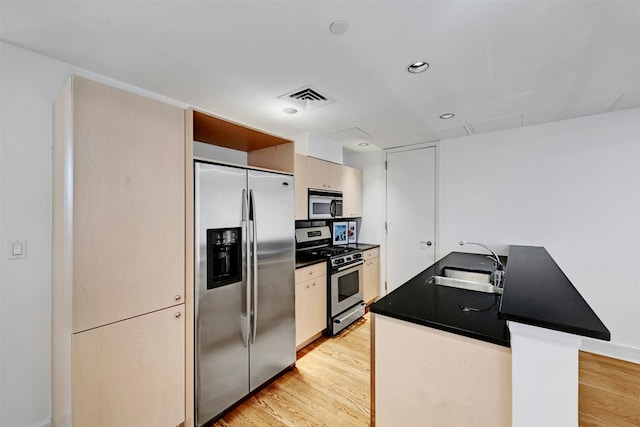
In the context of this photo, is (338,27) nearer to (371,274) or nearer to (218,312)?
(218,312)

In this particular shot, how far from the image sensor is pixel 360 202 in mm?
4441

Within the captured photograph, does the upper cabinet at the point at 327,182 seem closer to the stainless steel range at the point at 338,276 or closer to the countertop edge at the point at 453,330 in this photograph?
the stainless steel range at the point at 338,276

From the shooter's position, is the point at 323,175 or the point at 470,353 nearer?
the point at 470,353

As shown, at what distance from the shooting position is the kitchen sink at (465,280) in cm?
211

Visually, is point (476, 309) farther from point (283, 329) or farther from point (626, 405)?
point (626, 405)

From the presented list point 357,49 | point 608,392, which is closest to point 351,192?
point 357,49

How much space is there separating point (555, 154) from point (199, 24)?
3.67 metres

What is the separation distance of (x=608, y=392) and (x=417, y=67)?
3016 mm

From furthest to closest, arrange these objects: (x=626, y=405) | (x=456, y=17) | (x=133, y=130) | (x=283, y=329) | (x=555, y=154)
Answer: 1. (x=555, y=154)
2. (x=283, y=329)
3. (x=626, y=405)
4. (x=133, y=130)
5. (x=456, y=17)

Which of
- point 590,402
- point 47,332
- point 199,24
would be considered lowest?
point 590,402

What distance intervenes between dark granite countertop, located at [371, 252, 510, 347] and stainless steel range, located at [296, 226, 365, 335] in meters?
1.30

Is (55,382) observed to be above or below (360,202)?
below

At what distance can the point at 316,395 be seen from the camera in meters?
2.14

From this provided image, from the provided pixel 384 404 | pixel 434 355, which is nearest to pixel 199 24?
pixel 434 355
